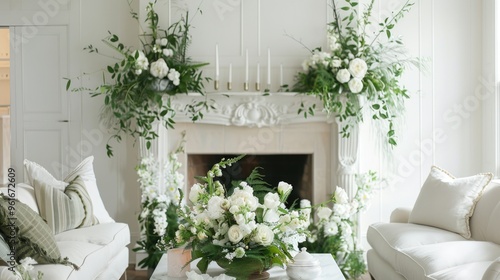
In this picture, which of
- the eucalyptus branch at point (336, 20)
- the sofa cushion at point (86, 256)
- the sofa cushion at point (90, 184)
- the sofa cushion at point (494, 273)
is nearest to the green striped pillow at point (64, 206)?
the sofa cushion at point (90, 184)

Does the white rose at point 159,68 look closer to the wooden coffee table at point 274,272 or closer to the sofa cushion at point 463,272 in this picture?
the wooden coffee table at point 274,272

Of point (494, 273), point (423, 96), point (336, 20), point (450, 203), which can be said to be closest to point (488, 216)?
point (450, 203)

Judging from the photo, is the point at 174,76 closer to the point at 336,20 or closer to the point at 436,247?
the point at 336,20

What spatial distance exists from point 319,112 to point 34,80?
2.36 m

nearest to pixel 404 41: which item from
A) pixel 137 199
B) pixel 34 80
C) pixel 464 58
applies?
pixel 464 58

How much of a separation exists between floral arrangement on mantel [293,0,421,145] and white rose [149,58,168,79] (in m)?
1.01

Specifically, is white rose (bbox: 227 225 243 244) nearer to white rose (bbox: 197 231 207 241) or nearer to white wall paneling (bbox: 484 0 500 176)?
white rose (bbox: 197 231 207 241)

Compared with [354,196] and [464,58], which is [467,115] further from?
[354,196]

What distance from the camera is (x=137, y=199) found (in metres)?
5.74

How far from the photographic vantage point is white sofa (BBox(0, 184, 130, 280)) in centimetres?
336

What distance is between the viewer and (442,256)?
11.7ft

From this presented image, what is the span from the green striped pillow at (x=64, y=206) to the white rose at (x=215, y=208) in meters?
1.46

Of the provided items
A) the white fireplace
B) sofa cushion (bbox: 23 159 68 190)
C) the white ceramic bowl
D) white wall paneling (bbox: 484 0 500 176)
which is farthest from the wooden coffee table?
white wall paneling (bbox: 484 0 500 176)

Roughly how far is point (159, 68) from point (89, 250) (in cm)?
177
